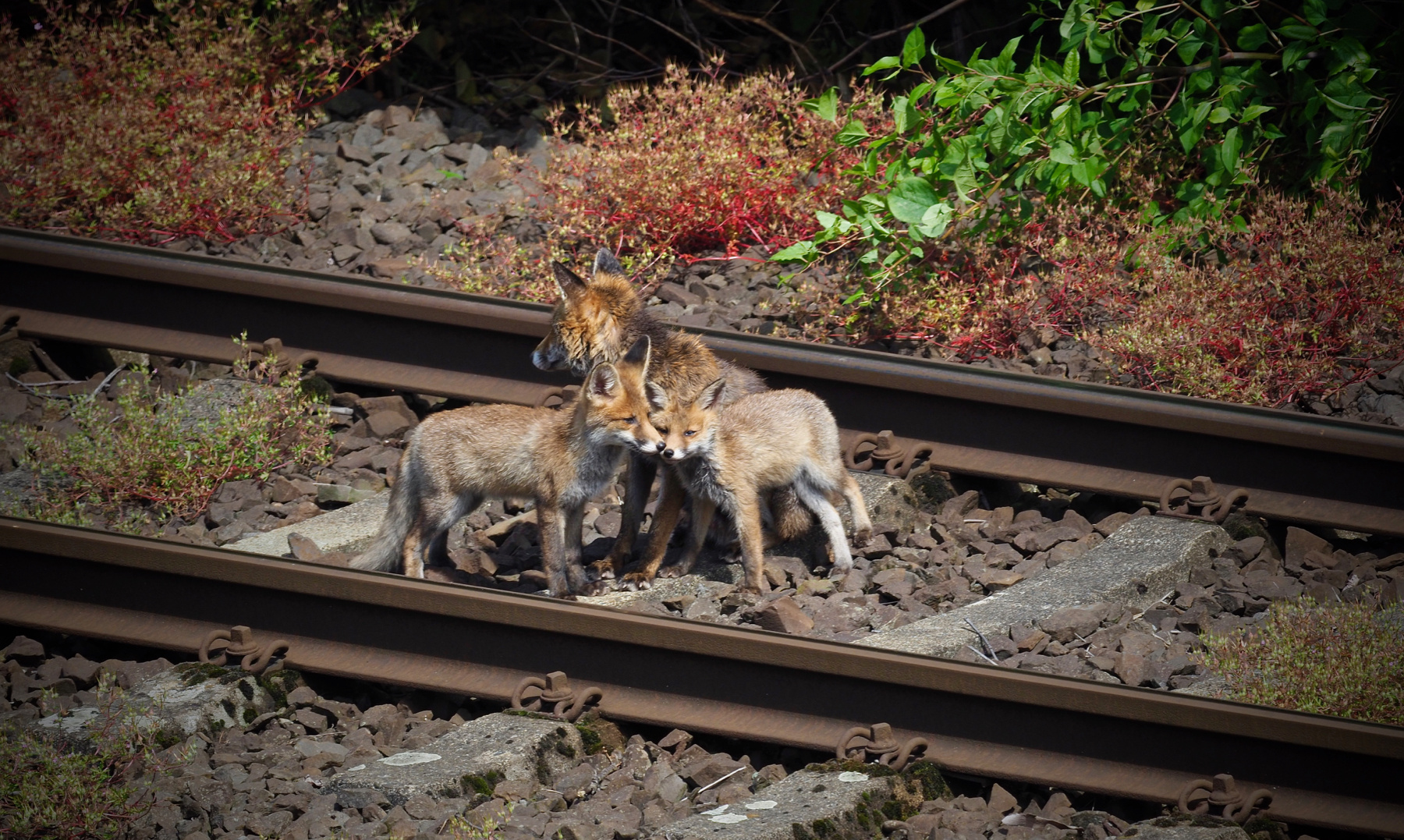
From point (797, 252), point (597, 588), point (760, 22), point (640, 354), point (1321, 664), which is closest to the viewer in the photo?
point (1321, 664)

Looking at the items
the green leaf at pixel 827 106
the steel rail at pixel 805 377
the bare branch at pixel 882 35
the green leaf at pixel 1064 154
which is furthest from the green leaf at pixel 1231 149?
the bare branch at pixel 882 35

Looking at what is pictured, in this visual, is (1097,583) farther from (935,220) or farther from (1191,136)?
(1191,136)

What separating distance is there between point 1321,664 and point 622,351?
3.45m

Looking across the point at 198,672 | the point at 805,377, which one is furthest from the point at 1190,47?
the point at 198,672

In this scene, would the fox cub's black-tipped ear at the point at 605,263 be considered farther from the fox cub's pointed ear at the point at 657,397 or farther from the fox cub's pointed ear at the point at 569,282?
the fox cub's pointed ear at the point at 657,397

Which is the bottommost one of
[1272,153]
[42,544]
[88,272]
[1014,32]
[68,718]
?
[68,718]

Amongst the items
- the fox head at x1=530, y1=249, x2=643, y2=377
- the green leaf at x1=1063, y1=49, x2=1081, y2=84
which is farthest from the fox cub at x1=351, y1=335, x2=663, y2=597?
the green leaf at x1=1063, y1=49, x2=1081, y2=84

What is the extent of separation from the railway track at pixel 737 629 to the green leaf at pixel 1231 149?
205 cm

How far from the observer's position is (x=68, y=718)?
15.0 feet

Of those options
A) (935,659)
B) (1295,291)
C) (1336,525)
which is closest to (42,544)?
(935,659)

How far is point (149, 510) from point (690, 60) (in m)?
7.24

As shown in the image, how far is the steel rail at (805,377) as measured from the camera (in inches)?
249

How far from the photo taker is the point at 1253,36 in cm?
802

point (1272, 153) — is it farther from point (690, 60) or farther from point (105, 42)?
point (105, 42)
